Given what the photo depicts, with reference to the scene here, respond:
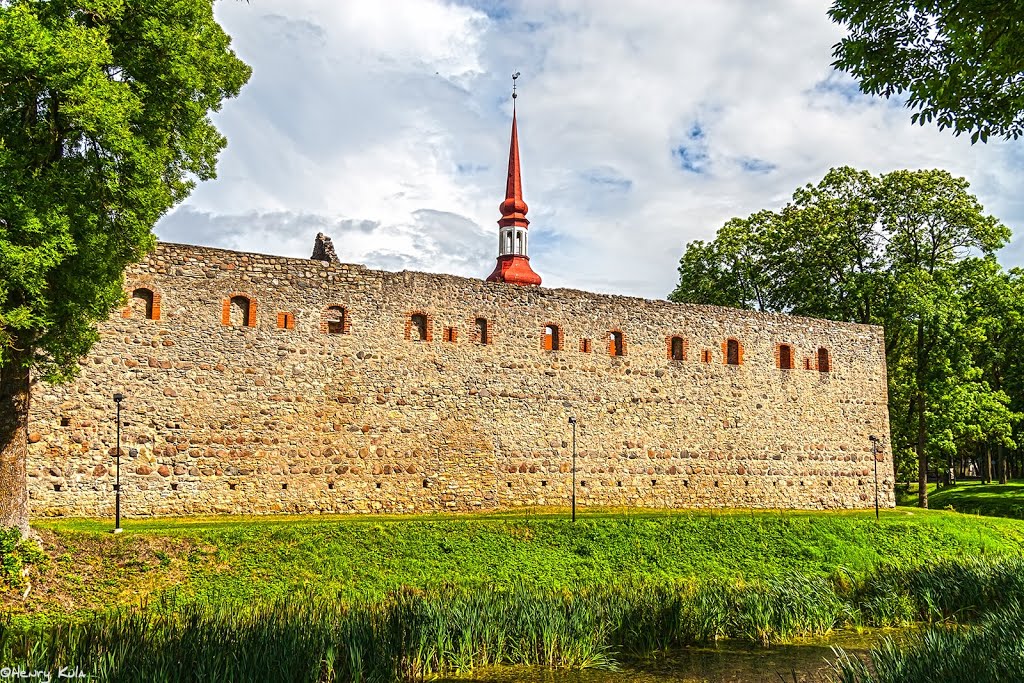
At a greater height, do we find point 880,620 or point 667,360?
point 667,360

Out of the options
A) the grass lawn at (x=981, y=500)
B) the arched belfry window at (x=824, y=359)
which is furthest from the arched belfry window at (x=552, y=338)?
the grass lawn at (x=981, y=500)

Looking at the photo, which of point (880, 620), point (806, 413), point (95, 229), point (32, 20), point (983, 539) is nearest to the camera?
point (32, 20)

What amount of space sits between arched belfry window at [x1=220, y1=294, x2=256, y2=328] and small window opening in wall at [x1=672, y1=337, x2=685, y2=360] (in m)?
10.7

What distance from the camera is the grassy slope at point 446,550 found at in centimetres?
1203

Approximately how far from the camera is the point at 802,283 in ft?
97.7

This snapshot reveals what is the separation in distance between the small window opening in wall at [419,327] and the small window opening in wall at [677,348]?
6937mm

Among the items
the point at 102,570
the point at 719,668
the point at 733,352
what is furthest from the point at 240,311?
the point at 733,352

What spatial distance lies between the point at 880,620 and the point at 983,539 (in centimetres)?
930

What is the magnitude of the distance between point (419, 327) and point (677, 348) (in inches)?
285

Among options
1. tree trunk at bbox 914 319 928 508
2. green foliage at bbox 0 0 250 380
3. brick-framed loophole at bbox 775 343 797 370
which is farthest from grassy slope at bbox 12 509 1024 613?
tree trunk at bbox 914 319 928 508

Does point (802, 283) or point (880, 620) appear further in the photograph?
point (802, 283)

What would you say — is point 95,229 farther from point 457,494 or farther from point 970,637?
point 970,637

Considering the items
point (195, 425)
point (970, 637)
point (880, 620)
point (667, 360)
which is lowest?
point (880, 620)

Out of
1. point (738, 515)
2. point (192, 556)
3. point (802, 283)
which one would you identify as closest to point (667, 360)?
point (738, 515)
